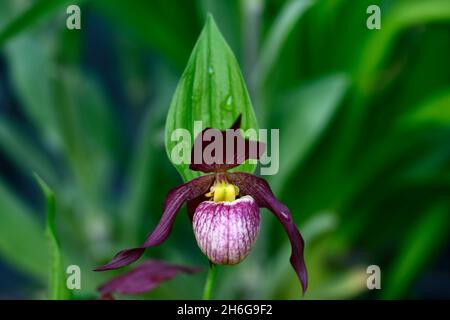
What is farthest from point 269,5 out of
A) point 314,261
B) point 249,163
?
point 249,163

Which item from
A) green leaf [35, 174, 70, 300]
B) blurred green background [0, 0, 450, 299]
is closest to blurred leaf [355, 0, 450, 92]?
blurred green background [0, 0, 450, 299]

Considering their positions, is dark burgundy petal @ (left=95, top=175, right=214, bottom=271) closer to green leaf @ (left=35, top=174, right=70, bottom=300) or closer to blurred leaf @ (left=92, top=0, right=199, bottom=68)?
green leaf @ (left=35, top=174, right=70, bottom=300)

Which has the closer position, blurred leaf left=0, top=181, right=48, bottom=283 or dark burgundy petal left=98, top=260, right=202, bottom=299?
dark burgundy petal left=98, top=260, right=202, bottom=299

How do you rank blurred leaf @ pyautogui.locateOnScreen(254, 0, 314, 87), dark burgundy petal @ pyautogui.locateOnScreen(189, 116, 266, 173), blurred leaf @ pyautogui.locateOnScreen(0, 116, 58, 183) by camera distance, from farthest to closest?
blurred leaf @ pyautogui.locateOnScreen(0, 116, 58, 183), blurred leaf @ pyautogui.locateOnScreen(254, 0, 314, 87), dark burgundy petal @ pyautogui.locateOnScreen(189, 116, 266, 173)

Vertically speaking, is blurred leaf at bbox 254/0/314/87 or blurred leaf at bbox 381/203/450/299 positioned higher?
blurred leaf at bbox 254/0/314/87

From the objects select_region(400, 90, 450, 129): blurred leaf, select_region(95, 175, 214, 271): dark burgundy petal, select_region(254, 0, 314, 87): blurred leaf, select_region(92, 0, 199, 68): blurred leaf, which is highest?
select_region(92, 0, 199, 68): blurred leaf

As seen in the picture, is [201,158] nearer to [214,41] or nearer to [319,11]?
[214,41]
